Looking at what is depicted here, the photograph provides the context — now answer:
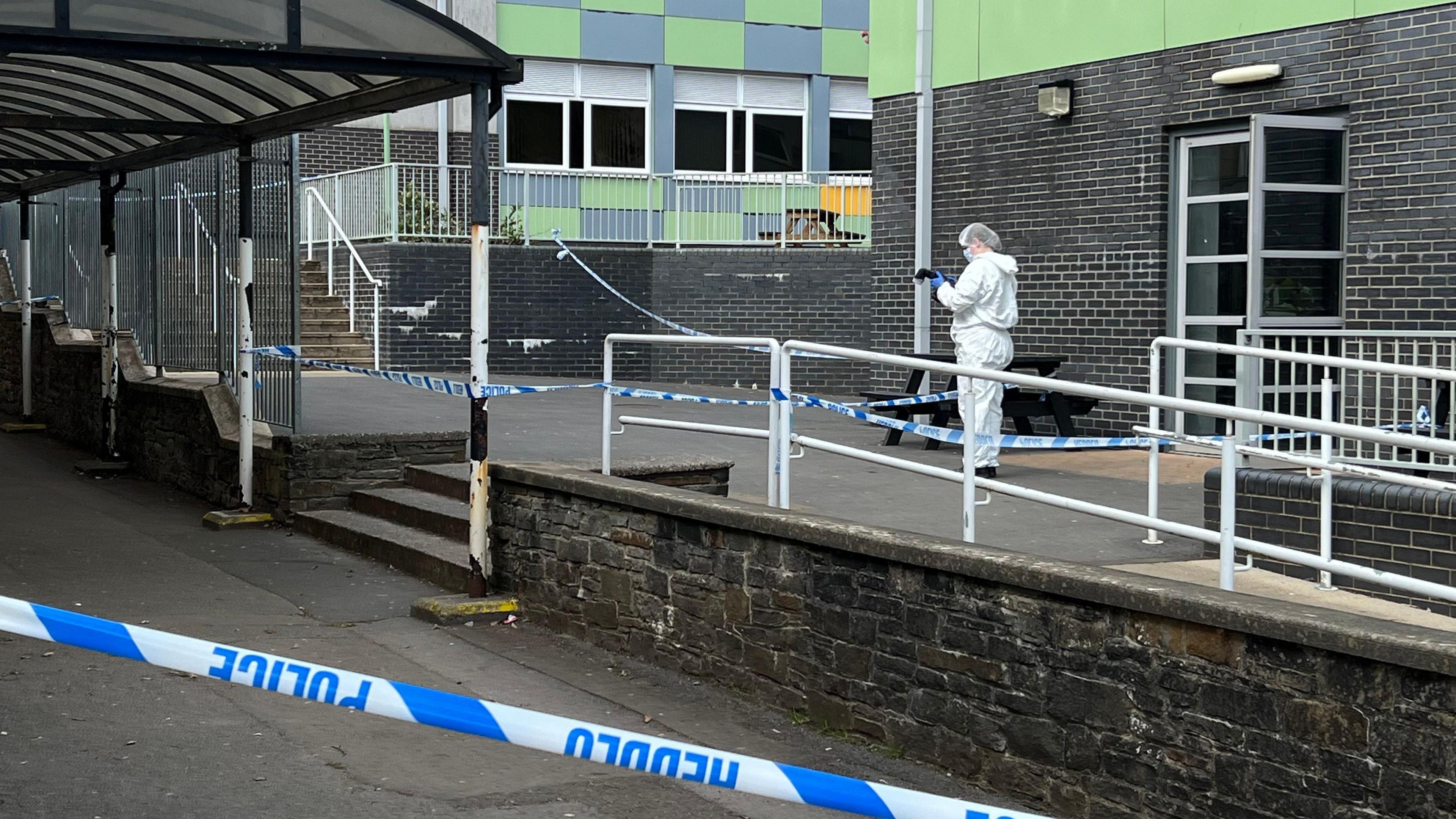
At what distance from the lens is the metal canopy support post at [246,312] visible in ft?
38.9

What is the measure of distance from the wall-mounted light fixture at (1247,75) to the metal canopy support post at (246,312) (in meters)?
8.05

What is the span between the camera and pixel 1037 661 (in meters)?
5.60

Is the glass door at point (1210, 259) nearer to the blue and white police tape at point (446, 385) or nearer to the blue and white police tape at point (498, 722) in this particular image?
the blue and white police tape at point (446, 385)

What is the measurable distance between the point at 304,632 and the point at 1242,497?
17.4ft

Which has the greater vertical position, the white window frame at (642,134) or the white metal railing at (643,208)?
the white window frame at (642,134)

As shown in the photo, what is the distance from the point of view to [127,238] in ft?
52.5

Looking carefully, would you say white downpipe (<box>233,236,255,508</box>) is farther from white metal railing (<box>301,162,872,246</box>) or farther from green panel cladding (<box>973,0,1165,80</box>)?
white metal railing (<box>301,162,872,246</box>)

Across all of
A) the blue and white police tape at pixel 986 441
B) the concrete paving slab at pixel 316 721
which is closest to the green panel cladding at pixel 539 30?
the concrete paving slab at pixel 316 721

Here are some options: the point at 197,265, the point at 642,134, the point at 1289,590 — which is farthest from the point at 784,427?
the point at 642,134

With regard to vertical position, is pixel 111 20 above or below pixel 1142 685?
above

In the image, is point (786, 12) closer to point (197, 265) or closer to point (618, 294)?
point (618, 294)

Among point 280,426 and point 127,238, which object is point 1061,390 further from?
point 127,238

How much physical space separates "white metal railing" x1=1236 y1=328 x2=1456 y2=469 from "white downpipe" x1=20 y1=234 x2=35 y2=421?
44.3 feet

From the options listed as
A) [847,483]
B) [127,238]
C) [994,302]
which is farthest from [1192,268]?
[127,238]
